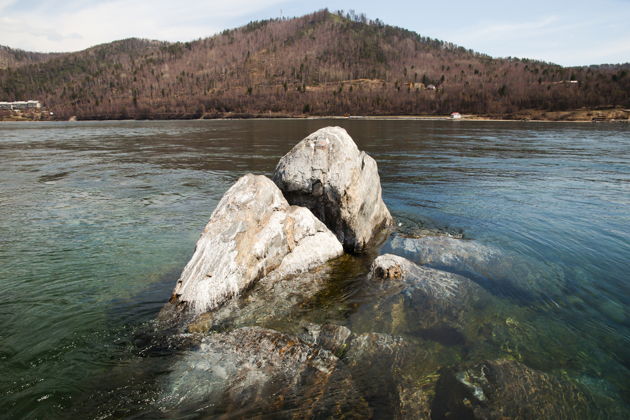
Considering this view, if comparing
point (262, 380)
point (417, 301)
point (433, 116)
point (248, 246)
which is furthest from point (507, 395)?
point (433, 116)

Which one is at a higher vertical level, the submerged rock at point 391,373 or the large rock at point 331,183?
the large rock at point 331,183

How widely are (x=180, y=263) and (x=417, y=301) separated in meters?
6.07

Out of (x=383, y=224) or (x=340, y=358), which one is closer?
(x=340, y=358)

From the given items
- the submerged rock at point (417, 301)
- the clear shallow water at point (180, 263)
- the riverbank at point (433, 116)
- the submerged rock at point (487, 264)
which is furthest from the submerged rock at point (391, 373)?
the riverbank at point (433, 116)

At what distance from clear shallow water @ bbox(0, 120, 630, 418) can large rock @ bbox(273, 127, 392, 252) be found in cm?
148

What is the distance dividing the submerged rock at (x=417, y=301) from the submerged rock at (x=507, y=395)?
828mm

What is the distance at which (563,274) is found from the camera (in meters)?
8.66

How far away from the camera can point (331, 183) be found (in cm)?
1019

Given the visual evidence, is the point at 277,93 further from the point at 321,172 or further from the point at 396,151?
the point at 321,172

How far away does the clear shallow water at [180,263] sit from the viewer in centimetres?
543

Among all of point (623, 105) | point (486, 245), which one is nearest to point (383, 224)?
point (486, 245)

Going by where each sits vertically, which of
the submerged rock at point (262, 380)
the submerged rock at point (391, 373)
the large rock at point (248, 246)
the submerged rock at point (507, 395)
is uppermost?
the large rock at point (248, 246)

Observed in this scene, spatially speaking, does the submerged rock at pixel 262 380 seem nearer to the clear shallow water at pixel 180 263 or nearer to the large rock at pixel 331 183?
the clear shallow water at pixel 180 263

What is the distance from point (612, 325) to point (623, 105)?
449 ft
